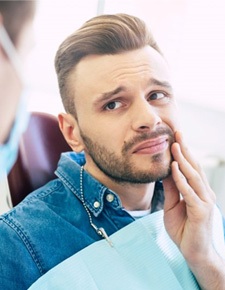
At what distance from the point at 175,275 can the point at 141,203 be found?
0.19m

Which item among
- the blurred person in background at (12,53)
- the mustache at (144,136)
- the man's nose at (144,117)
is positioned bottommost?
the mustache at (144,136)

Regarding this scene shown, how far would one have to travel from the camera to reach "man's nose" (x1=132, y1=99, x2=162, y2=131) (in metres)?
0.71

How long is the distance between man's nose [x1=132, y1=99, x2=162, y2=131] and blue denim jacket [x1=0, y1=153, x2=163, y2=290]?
6.6 inches

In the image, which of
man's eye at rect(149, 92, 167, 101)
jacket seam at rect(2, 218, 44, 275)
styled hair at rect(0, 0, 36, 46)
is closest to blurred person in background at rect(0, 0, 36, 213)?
styled hair at rect(0, 0, 36, 46)

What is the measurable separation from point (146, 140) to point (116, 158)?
80 millimetres

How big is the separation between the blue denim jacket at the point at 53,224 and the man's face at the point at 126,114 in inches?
2.5

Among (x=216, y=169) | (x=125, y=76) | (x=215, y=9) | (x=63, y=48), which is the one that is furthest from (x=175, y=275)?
(x=215, y=9)

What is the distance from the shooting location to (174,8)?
1.02 metres

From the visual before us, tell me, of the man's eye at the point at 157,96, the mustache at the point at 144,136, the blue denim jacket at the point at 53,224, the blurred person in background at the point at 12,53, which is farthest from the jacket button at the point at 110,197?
the blurred person in background at the point at 12,53

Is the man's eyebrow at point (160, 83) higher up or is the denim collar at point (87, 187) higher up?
the man's eyebrow at point (160, 83)

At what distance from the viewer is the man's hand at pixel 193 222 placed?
0.74 meters

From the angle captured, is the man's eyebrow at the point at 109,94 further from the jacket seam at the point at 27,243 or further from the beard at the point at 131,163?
the jacket seam at the point at 27,243

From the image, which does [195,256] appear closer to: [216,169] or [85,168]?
[85,168]

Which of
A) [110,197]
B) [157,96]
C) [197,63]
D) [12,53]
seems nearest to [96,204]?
[110,197]
